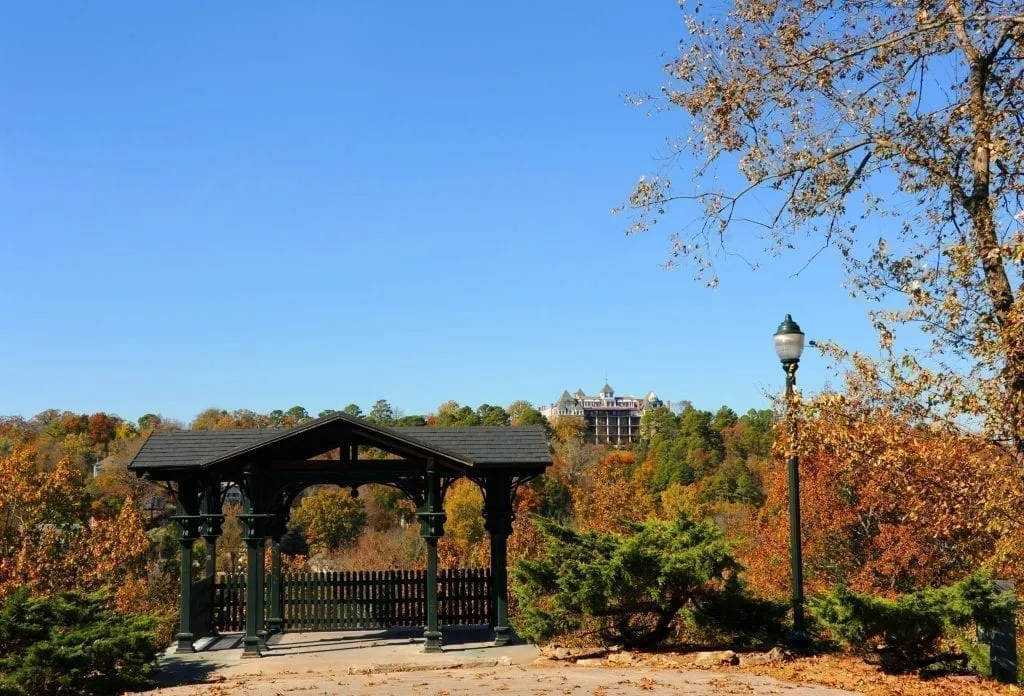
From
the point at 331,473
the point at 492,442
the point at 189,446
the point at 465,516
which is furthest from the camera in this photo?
the point at 465,516

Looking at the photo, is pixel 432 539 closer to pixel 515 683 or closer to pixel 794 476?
pixel 515 683

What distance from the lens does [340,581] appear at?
54.0 feet

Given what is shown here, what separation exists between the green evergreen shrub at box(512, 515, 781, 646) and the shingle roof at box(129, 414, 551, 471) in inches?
69.5

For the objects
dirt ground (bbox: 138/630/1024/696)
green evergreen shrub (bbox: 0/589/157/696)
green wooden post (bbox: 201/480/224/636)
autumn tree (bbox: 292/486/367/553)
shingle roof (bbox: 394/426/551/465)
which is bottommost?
autumn tree (bbox: 292/486/367/553)

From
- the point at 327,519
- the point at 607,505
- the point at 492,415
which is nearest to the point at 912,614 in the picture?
the point at 607,505

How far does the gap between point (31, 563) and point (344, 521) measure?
109 ft

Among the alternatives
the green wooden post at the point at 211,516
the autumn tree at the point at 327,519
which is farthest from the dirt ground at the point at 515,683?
the autumn tree at the point at 327,519

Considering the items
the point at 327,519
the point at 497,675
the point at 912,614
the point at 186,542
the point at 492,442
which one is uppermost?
the point at 492,442

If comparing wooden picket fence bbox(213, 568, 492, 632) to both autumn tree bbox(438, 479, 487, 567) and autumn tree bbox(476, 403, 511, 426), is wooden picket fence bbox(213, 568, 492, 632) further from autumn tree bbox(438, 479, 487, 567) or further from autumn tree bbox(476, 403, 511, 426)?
autumn tree bbox(476, 403, 511, 426)

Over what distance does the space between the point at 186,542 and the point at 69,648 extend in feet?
13.4

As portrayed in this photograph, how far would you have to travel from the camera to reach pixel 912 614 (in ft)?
34.8

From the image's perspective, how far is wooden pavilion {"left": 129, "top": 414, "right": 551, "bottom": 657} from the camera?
45.9 feet

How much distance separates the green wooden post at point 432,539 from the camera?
551 inches

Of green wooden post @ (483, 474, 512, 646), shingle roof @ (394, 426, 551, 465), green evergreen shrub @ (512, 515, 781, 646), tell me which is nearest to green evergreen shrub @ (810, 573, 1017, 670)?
green evergreen shrub @ (512, 515, 781, 646)
